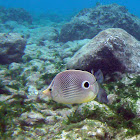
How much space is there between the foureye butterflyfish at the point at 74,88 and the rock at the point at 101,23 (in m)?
10.8

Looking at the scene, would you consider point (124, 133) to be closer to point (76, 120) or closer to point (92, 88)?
point (76, 120)

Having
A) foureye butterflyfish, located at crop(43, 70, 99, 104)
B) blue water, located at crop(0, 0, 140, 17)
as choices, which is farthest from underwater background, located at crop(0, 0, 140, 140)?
blue water, located at crop(0, 0, 140, 17)

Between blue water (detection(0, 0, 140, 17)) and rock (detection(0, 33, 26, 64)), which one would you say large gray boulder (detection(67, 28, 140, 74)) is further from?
blue water (detection(0, 0, 140, 17))

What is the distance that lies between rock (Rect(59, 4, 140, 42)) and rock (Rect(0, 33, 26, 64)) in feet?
19.3

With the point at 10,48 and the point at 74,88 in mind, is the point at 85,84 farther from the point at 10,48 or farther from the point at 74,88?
the point at 10,48

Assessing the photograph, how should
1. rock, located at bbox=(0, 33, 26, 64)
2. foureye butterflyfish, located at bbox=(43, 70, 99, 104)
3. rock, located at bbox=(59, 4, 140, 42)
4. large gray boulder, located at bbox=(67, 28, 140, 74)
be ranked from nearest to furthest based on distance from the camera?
foureye butterflyfish, located at bbox=(43, 70, 99, 104) → large gray boulder, located at bbox=(67, 28, 140, 74) → rock, located at bbox=(0, 33, 26, 64) → rock, located at bbox=(59, 4, 140, 42)

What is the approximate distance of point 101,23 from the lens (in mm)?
12047

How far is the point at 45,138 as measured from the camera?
234cm

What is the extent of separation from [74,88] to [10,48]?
21.7ft

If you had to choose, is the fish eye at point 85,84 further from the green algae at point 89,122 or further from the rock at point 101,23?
the rock at point 101,23

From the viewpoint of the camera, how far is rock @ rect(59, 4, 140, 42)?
1120cm

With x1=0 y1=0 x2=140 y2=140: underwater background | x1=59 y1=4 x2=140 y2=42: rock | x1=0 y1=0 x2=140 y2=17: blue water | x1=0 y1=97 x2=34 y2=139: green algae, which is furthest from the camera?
x1=0 y1=0 x2=140 y2=17: blue water

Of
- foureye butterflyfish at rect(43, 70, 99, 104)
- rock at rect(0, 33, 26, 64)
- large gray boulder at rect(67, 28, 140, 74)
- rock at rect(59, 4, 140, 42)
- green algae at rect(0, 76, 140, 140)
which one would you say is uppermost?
rock at rect(59, 4, 140, 42)

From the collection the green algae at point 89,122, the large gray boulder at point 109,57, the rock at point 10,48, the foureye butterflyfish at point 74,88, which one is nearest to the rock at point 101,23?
the rock at point 10,48
